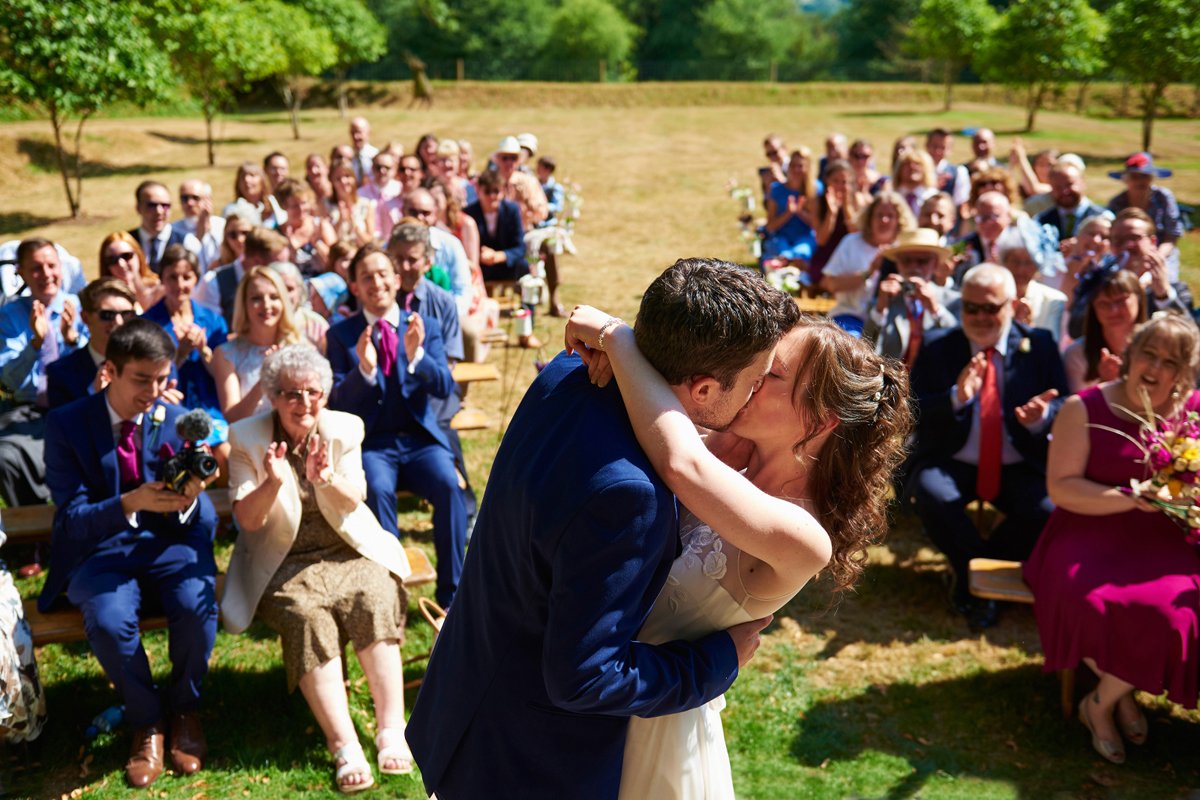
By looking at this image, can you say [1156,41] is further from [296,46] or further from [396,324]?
[296,46]

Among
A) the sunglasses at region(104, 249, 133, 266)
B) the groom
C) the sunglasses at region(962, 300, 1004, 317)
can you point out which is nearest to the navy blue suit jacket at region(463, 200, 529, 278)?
the sunglasses at region(104, 249, 133, 266)

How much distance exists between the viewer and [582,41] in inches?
2200

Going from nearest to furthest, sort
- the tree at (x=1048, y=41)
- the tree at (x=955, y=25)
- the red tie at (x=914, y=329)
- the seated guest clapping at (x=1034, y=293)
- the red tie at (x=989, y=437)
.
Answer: the red tie at (x=989, y=437), the red tie at (x=914, y=329), the seated guest clapping at (x=1034, y=293), the tree at (x=1048, y=41), the tree at (x=955, y=25)

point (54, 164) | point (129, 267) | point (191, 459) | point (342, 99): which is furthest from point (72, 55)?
point (342, 99)

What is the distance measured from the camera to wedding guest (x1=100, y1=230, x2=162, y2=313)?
21.4 ft

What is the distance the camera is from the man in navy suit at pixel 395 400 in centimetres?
518

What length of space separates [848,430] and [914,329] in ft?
12.2

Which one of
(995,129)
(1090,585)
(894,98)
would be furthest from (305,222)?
(894,98)

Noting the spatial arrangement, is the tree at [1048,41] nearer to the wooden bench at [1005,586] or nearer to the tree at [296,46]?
the tree at [296,46]

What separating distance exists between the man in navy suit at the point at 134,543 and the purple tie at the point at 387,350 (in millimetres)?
1303

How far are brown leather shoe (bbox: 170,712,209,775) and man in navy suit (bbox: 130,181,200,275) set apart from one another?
4.27 meters

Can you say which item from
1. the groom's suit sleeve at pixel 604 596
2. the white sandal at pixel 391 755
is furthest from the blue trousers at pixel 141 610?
the groom's suit sleeve at pixel 604 596

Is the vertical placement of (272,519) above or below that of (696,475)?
below

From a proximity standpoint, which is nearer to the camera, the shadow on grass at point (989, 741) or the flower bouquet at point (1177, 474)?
the flower bouquet at point (1177, 474)
